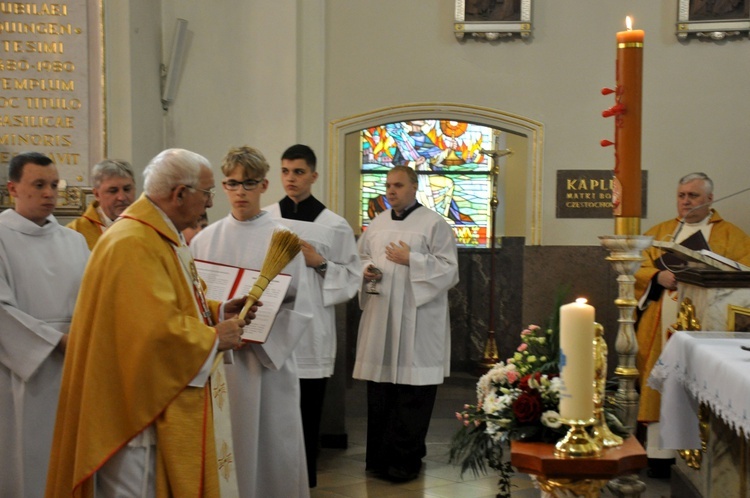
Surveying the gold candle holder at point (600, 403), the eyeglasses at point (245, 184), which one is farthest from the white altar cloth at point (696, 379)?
the eyeglasses at point (245, 184)

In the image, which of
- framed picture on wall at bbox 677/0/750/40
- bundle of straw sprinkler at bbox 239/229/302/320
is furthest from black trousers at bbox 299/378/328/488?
framed picture on wall at bbox 677/0/750/40

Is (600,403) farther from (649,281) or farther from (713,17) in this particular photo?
(713,17)

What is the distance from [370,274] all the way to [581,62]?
A: 3078 mm

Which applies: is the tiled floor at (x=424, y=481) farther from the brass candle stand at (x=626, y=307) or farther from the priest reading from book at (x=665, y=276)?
the brass candle stand at (x=626, y=307)

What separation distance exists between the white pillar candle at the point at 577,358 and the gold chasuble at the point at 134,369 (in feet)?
4.12

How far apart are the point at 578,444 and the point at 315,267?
3.25 meters

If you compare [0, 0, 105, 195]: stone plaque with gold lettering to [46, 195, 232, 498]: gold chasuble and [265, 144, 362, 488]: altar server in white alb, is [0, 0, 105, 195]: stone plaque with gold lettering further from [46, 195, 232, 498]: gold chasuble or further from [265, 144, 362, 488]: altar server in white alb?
[46, 195, 232, 498]: gold chasuble

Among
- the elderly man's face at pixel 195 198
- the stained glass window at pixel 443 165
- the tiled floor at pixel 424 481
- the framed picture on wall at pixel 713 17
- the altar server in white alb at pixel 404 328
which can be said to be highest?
the framed picture on wall at pixel 713 17

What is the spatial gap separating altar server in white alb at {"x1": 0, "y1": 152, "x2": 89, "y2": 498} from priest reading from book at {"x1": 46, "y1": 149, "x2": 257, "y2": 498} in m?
1.12

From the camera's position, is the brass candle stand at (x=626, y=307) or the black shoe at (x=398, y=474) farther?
the black shoe at (x=398, y=474)

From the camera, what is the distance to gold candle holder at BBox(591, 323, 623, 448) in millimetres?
2547

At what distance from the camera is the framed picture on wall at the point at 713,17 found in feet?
24.7

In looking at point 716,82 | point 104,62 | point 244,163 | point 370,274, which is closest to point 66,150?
point 104,62

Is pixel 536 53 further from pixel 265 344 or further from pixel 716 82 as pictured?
pixel 265 344
